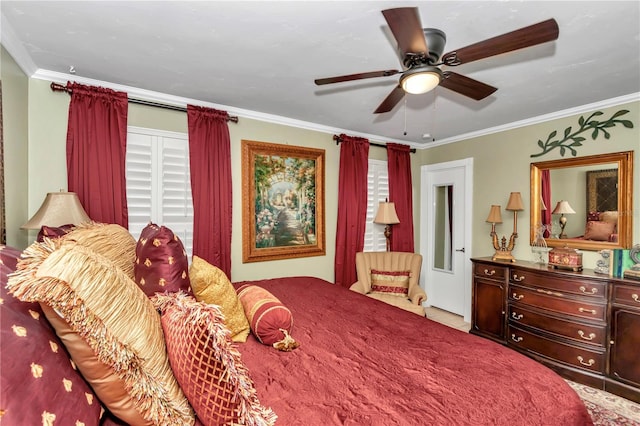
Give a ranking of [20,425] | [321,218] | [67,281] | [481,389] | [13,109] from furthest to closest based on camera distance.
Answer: [321,218] → [13,109] → [481,389] → [67,281] → [20,425]

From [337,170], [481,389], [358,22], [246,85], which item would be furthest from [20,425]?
[337,170]

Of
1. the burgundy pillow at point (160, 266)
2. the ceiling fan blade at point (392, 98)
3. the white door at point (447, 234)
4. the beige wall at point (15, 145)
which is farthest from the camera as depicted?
the white door at point (447, 234)

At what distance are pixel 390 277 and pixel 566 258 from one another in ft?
5.69

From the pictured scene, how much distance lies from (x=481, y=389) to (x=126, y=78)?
10.4ft

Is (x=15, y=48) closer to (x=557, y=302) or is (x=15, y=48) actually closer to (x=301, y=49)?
(x=301, y=49)

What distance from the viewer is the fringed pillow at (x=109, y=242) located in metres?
1.50

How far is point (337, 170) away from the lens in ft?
13.3

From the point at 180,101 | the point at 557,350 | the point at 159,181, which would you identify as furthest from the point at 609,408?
the point at 180,101

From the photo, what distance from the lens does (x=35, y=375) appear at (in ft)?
2.37

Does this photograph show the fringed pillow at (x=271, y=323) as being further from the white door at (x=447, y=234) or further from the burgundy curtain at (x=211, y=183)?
the white door at (x=447, y=234)

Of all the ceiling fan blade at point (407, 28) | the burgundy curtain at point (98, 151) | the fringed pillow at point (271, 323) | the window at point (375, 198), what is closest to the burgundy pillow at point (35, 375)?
the fringed pillow at point (271, 323)

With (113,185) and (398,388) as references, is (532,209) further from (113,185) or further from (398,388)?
(113,185)

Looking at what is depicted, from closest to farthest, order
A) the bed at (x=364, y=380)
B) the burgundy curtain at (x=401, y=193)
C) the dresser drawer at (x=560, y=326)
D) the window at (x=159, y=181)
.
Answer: the bed at (x=364, y=380) → the dresser drawer at (x=560, y=326) → the window at (x=159, y=181) → the burgundy curtain at (x=401, y=193)

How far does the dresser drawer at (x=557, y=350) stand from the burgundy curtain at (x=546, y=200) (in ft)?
3.70
